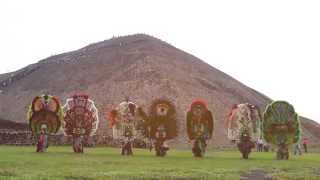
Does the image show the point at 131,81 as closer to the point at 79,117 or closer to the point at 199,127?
the point at 79,117

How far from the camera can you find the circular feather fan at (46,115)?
5012 centimetres

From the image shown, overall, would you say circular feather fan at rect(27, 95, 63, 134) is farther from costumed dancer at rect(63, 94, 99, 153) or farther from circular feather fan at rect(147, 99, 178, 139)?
circular feather fan at rect(147, 99, 178, 139)

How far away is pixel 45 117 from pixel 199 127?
1257cm

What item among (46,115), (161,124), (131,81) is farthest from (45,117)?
(131,81)

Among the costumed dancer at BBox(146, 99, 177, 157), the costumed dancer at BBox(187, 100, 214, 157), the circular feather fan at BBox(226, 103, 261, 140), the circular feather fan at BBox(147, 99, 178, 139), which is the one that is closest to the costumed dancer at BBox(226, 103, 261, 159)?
the circular feather fan at BBox(226, 103, 261, 140)

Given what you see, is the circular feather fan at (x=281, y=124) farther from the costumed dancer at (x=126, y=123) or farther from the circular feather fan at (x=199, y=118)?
the costumed dancer at (x=126, y=123)

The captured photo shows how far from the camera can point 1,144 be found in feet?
212

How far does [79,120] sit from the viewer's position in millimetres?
51219

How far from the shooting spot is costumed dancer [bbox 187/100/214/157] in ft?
164

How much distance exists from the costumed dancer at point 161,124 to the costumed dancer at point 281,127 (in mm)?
7514

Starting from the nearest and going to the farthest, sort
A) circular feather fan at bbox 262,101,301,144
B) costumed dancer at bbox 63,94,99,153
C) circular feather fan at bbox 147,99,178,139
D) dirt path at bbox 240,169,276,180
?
dirt path at bbox 240,169,276,180, circular feather fan at bbox 262,101,301,144, costumed dancer at bbox 63,94,99,153, circular feather fan at bbox 147,99,178,139

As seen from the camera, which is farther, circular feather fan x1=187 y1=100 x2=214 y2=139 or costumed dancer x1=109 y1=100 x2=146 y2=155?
costumed dancer x1=109 y1=100 x2=146 y2=155

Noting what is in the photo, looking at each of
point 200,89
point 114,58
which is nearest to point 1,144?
point 200,89

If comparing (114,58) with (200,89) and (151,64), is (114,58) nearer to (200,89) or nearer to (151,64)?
(151,64)
